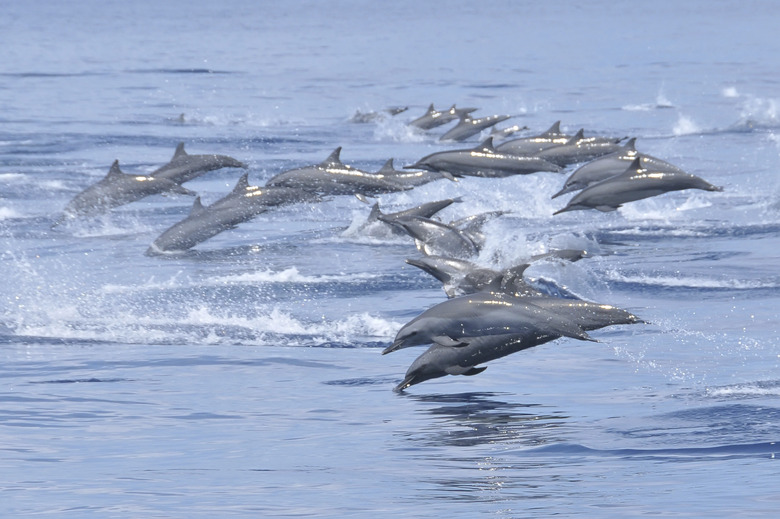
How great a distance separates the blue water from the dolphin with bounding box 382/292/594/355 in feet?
1.93

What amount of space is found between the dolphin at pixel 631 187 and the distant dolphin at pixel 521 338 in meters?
5.41

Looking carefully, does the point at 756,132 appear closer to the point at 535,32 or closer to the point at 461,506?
the point at 461,506

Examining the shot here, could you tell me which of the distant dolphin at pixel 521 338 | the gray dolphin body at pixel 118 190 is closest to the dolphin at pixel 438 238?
the gray dolphin body at pixel 118 190

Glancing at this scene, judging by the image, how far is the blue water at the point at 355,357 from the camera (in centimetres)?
719

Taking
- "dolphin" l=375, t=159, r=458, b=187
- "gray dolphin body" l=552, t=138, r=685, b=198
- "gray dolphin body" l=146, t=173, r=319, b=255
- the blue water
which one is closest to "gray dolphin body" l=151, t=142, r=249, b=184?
the blue water

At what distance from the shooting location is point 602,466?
7.52 meters

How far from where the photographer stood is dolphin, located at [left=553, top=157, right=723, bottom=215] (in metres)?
14.2

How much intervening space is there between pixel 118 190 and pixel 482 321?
10.6 m

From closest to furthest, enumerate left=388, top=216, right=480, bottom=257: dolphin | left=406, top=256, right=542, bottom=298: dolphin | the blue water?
the blue water
left=406, top=256, right=542, bottom=298: dolphin
left=388, top=216, right=480, bottom=257: dolphin

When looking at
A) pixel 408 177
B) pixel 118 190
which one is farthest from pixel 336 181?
pixel 118 190

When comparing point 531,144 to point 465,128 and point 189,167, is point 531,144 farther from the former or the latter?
point 465,128

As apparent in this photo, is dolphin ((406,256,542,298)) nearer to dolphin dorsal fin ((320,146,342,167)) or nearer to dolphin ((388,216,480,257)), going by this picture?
dolphin ((388,216,480,257))

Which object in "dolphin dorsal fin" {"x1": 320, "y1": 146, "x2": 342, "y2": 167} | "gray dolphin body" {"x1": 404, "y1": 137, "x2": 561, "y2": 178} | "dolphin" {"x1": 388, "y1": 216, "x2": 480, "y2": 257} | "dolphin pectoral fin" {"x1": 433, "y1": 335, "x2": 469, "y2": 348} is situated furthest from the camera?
"dolphin dorsal fin" {"x1": 320, "y1": 146, "x2": 342, "y2": 167}

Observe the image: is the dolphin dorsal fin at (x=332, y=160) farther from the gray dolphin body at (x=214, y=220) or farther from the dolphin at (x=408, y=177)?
the gray dolphin body at (x=214, y=220)
